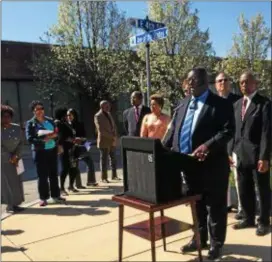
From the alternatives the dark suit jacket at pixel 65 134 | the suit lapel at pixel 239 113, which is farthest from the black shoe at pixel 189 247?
the dark suit jacket at pixel 65 134

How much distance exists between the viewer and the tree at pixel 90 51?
67.1ft

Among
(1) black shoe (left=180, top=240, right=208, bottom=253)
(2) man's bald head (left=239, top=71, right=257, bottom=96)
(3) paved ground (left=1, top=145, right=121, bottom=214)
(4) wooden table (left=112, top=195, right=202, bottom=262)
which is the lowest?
(3) paved ground (left=1, top=145, right=121, bottom=214)

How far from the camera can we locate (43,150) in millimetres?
6289

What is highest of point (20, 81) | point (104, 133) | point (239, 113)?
point (20, 81)

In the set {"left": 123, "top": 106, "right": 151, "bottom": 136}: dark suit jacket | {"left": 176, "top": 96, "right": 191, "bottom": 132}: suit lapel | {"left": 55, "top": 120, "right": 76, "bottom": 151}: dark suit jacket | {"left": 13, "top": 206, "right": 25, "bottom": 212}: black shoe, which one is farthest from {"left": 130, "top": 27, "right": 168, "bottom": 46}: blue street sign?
{"left": 13, "top": 206, "right": 25, "bottom": 212}: black shoe

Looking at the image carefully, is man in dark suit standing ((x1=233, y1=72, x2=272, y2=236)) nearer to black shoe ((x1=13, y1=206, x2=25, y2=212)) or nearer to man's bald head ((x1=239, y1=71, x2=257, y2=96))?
man's bald head ((x1=239, y1=71, x2=257, y2=96))

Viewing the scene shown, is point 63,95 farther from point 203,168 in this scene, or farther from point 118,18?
point 203,168

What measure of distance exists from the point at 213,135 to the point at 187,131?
0.23 meters

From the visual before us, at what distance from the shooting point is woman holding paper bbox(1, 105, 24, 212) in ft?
19.6

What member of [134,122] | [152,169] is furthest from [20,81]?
[152,169]

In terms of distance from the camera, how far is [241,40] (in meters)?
26.7

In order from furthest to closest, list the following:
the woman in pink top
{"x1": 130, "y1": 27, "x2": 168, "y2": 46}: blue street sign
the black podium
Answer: {"x1": 130, "y1": 27, "x2": 168, "y2": 46}: blue street sign → the woman in pink top → the black podium

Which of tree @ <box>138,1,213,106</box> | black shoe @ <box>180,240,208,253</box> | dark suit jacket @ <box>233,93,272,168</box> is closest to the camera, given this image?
black shoe @ <box>180,240,208,253</box>

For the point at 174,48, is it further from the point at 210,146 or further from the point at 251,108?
the point at 210,146
